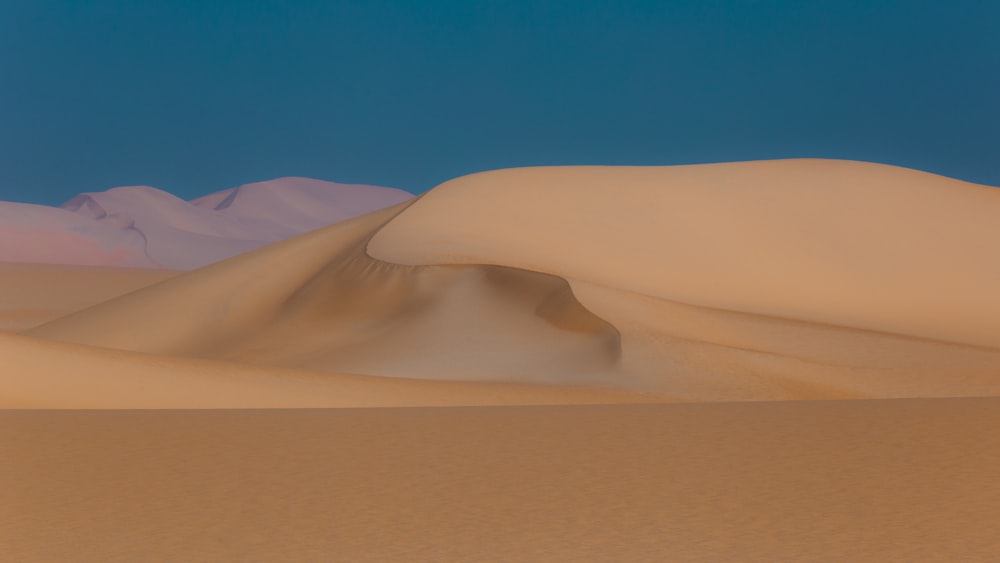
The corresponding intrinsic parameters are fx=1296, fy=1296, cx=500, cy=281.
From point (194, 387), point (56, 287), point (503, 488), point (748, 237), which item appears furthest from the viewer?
point (56, 287)

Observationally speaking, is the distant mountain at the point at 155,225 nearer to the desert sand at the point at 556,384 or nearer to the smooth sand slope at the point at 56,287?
the smooth sand slope at the point at 56,287

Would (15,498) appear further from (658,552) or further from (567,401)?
(567,401)

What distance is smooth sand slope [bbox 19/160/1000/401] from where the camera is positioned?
22891 mm

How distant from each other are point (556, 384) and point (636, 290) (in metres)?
9.57

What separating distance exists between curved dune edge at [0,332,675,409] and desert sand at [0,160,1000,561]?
0.07 meters

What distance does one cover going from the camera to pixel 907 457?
926 cm

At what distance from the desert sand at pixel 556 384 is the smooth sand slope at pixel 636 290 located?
0.11 metres

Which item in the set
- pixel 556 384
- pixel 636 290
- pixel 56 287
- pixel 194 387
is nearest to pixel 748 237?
pixel 636 290

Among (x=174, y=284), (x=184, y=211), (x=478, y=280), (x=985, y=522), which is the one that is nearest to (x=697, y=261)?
(x=478, y=280)

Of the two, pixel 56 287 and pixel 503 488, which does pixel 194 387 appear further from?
pixel 56 287

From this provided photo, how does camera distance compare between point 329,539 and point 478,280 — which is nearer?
point 329,539

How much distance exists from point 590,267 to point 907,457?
71.8 feet

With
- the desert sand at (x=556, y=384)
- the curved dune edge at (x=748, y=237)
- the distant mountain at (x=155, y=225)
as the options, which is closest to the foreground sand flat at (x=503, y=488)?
the desert sand at (x=556, y=384)

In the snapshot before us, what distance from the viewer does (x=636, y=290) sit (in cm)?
3008
